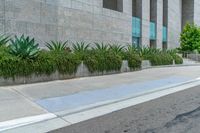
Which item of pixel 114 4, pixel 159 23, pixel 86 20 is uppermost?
pixel 114 4

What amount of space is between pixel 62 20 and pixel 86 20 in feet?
11.2

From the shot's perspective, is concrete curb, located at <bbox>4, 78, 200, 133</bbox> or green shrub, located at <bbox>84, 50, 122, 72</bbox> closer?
concrete curb, located at <bbox>4, 78, 200, 133</bbox>

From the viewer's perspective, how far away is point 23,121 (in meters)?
7.81

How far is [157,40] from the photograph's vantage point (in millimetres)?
45156

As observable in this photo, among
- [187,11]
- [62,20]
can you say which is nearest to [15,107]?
[62,20]

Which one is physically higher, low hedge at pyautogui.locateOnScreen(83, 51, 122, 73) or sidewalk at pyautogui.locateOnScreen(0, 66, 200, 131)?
low hedge at pyautogui.locateOnScreen(83, 51, 122, 73)

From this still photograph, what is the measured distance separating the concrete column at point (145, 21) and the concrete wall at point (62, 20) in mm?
6768

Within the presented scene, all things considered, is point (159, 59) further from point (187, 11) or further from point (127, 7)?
point (187, 11)

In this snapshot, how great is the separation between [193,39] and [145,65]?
2709 centimetres

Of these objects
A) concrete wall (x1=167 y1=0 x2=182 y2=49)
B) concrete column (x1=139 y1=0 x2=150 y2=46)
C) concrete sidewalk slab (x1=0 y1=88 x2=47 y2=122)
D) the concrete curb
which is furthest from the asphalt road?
concrete wall (x1=167 y1=0 x2=182 y2=49)

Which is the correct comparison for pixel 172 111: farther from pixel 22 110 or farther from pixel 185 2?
pixel 185 2

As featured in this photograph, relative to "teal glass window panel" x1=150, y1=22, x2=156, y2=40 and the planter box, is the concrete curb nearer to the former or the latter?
the planter box

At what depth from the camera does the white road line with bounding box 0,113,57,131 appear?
7359mm

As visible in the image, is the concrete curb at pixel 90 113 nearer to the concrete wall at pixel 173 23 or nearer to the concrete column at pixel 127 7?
the concrete column at pixel 127 7
